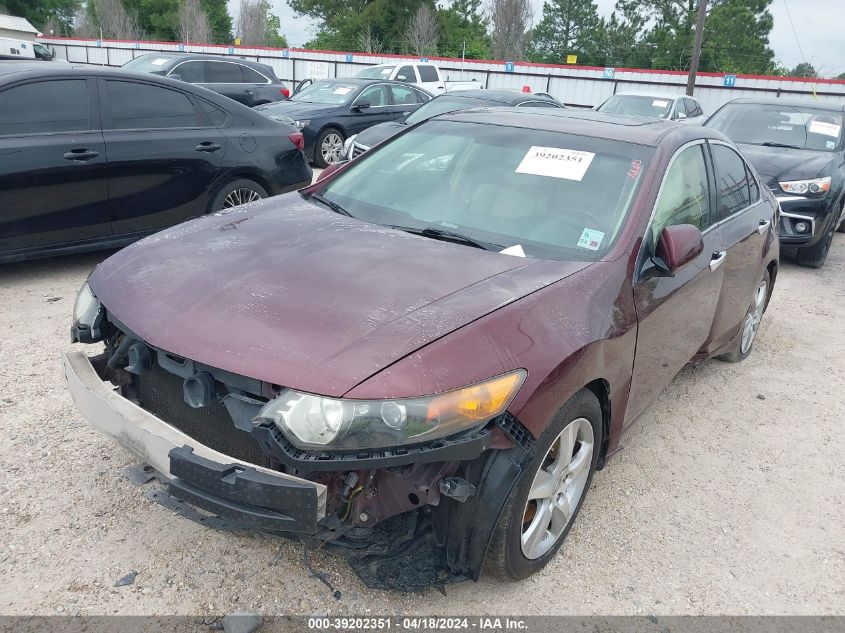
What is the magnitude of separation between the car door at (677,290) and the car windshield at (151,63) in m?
12.0

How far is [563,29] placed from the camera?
5931 centimetres

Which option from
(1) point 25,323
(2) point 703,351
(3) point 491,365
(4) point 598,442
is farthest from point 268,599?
(1) point 25,323

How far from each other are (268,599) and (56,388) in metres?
2.06

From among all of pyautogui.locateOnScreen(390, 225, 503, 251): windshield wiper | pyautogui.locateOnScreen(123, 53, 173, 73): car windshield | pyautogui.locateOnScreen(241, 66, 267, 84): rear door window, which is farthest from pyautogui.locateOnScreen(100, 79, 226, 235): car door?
pyautogui.locateOnScreen(241, 66, 267, 84): rear door window

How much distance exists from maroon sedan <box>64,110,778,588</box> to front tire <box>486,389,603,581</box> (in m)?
0.01

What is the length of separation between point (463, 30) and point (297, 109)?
152 feet

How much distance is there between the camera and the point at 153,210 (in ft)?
18.9

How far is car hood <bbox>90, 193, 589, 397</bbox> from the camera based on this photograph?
2164 mm

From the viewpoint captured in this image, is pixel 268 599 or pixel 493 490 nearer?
pixel 493 490

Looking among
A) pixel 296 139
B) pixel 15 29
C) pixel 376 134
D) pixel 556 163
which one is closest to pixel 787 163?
pixel 296 139

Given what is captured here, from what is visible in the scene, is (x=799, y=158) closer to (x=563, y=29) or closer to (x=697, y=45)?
(x=697, y=45)

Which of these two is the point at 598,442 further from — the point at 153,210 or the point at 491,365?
the point at 153,210

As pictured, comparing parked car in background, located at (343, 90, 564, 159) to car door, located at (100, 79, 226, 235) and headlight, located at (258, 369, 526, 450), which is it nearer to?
car door, located at (100, 79, 226, 235)

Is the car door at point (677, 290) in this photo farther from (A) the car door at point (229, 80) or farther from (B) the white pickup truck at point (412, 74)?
(B) the white pickup truck at point (412, 74)
